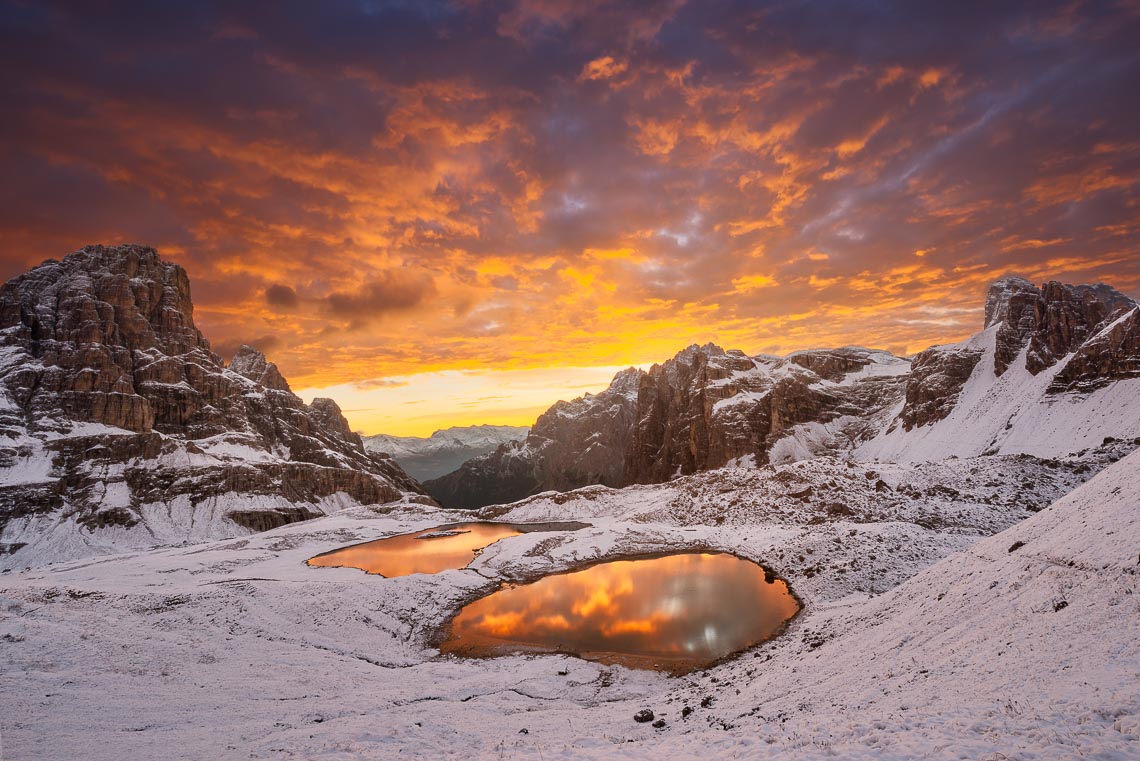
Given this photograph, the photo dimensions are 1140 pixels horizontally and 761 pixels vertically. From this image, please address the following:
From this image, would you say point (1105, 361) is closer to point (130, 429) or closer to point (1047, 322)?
point (1047, 322)

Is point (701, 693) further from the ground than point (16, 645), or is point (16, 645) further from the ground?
point (16, 645)

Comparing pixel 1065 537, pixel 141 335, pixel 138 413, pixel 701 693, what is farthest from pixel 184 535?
pixel 1065 537

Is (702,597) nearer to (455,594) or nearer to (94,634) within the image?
(455,594)

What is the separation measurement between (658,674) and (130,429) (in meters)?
161

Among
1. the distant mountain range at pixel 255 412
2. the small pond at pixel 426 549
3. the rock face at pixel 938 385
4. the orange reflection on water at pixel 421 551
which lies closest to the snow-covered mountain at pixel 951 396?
the rock face at pixel 938 385

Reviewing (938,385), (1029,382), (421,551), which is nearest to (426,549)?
(421,551)

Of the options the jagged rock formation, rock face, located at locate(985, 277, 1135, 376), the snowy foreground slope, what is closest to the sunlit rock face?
rock face, located at locate(985, 277, 1135, 376)

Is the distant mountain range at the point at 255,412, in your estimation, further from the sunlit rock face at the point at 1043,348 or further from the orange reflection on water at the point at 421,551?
the orange reflection on water at the point at 421,551

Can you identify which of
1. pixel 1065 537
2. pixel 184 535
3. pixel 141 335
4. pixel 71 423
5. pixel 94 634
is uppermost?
pixel 141 335

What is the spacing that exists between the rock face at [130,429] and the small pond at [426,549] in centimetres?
5513

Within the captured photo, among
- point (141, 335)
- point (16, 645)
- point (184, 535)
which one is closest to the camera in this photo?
point (16, 645)

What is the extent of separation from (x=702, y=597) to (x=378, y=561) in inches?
1830

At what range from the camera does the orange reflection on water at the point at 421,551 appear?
62.7 metres

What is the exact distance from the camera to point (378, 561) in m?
67.2
